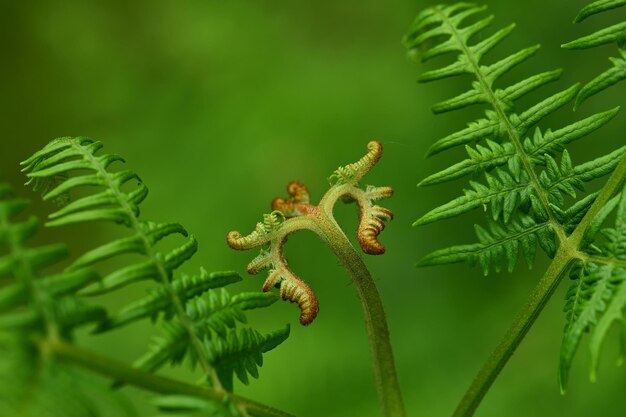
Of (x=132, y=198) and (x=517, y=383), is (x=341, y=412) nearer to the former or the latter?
(x=517, y=383)

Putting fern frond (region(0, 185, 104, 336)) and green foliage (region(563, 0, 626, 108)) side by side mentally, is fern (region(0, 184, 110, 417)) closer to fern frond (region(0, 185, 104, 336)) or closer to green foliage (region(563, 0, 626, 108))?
fern frond (region(0, 185, 104, 336))

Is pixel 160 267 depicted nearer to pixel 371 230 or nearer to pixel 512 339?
pixel 371 230

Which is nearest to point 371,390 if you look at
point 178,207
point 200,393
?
point 178,207

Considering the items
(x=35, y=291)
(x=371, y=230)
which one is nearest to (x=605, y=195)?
(x=371, y=230)

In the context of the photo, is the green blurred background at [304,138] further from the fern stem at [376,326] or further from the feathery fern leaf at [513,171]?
the fern stem at [376,326]

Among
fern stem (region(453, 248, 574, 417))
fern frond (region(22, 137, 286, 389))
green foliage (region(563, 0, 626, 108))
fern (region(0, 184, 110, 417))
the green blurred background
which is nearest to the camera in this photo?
fern (region(0, 184, 110, 417))

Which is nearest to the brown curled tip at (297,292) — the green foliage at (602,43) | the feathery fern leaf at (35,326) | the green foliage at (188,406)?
the green foliage at (188,406)

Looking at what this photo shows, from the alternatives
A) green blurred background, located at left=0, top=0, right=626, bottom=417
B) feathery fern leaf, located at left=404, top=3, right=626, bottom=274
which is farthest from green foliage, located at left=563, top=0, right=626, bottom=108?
green blurred background, located at left=0, top=0, right=626, bottom=417
